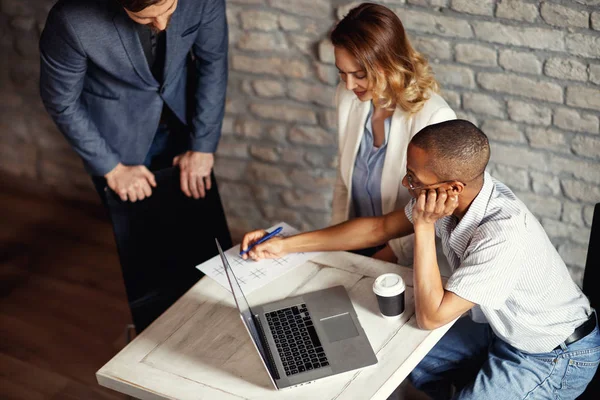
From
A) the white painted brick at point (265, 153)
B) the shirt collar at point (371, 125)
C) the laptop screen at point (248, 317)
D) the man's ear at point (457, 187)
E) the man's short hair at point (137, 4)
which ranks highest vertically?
the man's short hair at point (137, 4)

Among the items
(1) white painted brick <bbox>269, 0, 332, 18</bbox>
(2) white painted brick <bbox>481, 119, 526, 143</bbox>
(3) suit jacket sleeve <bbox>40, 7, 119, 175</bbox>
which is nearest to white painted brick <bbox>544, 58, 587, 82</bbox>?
(2) white painted brick <bbox>481, 119, 526, 143</bbox>

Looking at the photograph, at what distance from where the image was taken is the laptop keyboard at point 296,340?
1886mm

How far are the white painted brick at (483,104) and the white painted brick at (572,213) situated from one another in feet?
1.37

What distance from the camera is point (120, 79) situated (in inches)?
102

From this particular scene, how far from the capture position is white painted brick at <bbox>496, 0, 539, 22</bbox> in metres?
2.52

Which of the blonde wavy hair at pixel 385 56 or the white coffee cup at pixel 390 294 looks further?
the blonde wavy hair at pixel 385 56

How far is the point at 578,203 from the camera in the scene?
282cm

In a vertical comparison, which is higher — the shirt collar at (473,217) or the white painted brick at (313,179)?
the shirt collar at (473,217)

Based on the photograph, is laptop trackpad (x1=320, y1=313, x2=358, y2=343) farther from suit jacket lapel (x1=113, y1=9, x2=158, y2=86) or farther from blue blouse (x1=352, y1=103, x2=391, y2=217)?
suit jacket lapel (x1=113, y1=9, x2=158, y2=86)

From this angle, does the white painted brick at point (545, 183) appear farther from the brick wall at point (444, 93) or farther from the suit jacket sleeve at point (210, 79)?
the suit jacket sleeve at point (210, 79)

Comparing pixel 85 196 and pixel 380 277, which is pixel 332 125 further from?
pixel 85 196

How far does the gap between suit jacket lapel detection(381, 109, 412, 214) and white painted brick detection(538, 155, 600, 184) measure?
26.9 inches

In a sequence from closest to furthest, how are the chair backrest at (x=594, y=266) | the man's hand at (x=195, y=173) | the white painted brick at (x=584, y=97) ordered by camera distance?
the chair backrest at (x=594, y=266) < the white painted brick at (x=584, y=97) < the man's hand at (x=195, y=173)

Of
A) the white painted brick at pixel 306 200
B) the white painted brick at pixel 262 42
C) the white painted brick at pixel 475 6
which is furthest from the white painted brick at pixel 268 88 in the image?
the white painted brick at pixel 475 6
